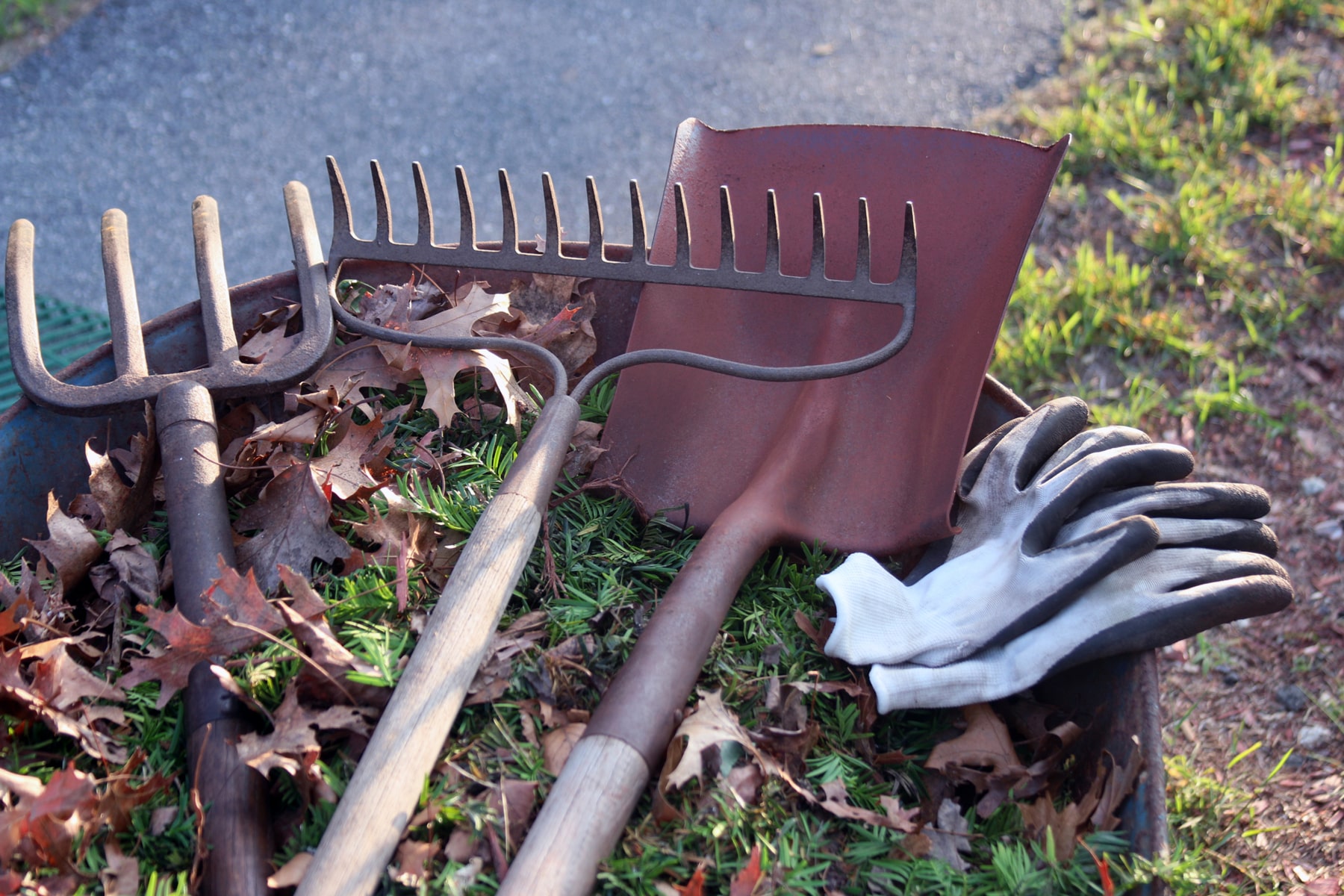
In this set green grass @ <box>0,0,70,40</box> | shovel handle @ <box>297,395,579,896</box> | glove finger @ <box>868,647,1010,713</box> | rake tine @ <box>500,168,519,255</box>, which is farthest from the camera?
green grass @ <box>0,0,70,40</box>

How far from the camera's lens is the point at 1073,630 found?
1475mm

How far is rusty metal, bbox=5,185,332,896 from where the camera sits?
1.32 meters

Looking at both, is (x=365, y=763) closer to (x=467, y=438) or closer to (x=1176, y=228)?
(x=467, y=438)

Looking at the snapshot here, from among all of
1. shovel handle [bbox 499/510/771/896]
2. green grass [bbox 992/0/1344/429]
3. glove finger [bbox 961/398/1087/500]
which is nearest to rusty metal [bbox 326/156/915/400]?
glove finger [bbox 961/398/1087/500]

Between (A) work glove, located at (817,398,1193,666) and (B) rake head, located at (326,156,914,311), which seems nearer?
(A) work glove, located at (817,398,1193,666)

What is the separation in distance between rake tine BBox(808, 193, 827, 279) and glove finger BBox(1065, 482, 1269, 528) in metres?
0.60

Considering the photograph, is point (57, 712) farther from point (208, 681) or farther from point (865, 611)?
point (865, 611)

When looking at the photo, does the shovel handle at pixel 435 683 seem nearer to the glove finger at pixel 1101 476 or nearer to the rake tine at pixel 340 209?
the rake tine at pixel 340 209

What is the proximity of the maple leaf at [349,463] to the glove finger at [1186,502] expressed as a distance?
1172 mm

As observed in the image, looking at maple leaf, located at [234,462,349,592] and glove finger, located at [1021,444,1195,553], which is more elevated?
glove finger, located at [1021,444,1195,553]

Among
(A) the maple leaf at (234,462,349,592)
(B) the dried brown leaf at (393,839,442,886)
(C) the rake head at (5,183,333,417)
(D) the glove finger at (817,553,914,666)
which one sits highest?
(C) the rake head at (5,183,333,417)

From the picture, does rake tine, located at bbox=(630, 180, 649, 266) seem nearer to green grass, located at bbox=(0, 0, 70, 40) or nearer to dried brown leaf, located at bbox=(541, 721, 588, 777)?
dried brown leaf, located at bbox=(541, 721, 588, 777)

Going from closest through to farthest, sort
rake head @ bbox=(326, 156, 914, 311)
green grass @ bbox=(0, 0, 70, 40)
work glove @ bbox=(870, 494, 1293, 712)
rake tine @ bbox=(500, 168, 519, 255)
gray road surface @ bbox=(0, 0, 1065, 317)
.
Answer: work glove @ bbox=(870, 494, 1293, 712), rake head @ bbox=(326, 156, 914, 311), rake tine @ bbox=(500, 168, 519, 255), gray road surface @ bbox=(0, 0, 1065, 317), green grass @ bbox=(0, 0, 70, 40)

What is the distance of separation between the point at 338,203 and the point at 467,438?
50cm
